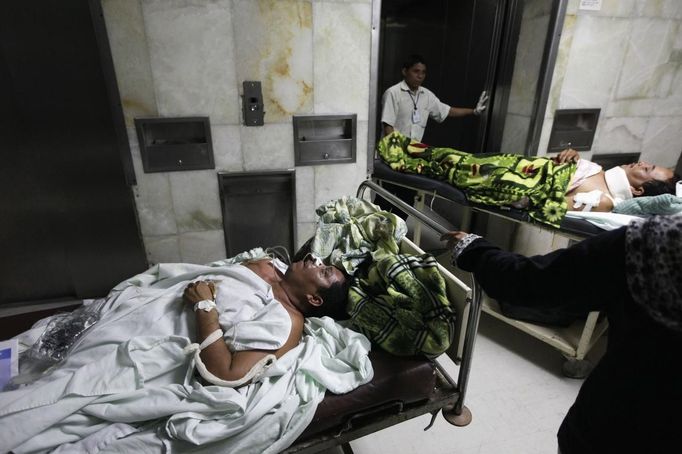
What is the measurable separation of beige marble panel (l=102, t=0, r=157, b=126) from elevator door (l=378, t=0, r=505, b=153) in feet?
8.68

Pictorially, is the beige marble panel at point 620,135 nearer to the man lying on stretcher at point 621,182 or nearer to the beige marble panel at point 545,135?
the beige marble panel at point 545,135

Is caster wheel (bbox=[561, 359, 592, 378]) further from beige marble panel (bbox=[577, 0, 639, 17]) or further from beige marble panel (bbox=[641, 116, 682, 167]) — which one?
beige marble panel (bbox=[577, 0, 639, 17])

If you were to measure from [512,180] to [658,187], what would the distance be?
1042mm

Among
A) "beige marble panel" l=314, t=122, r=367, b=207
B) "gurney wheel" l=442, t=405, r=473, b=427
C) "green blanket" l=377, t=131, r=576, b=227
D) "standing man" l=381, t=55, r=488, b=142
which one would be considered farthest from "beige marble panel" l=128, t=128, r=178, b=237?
"gurney wheel" l=442, t=405, r=473, b=427

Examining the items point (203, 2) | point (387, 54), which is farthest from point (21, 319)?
point (387, 54)

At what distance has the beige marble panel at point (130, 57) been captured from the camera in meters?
2.14

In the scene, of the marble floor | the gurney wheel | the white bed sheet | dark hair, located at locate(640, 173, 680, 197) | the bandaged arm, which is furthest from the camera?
dark hair, located at locate(640, 173, 680, 197)

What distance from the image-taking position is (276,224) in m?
2.88

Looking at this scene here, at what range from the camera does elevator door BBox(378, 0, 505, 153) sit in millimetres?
3379

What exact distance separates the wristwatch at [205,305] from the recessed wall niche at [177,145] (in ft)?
4.60

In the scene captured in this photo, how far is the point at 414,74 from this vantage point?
3.42m

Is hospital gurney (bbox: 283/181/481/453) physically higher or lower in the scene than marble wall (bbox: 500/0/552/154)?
lower

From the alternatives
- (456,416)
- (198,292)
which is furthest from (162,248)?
(456,416)

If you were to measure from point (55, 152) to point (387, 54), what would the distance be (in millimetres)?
4257
